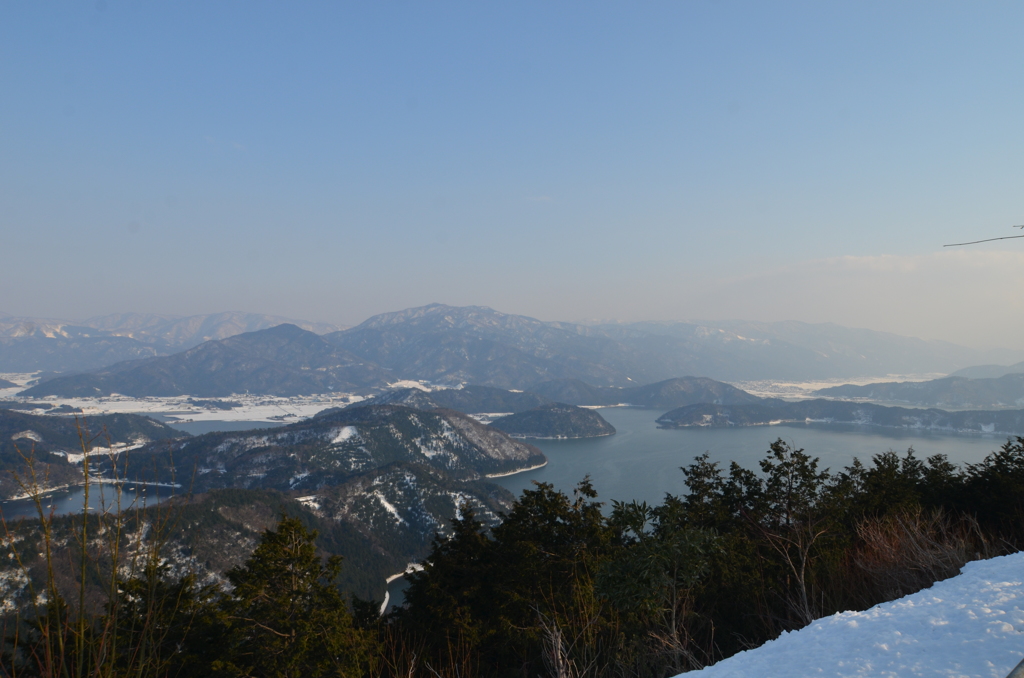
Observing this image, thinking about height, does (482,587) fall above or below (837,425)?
above

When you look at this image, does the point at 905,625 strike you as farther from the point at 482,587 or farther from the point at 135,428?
the point at 135,428

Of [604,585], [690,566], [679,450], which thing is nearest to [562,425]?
[679,450]

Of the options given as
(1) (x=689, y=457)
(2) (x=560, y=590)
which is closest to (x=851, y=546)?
(2) (x=560, y=590)

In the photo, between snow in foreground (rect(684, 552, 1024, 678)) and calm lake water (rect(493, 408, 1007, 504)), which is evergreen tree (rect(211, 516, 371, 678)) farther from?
calm lake water (rect(493, 408, 1007, 504))

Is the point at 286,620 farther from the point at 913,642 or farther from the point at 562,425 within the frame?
the point at 562,425

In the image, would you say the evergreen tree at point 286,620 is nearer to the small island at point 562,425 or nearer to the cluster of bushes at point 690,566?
the cluster of bushes at point 690,566

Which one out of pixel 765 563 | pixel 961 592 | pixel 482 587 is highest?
pixel 961 592
